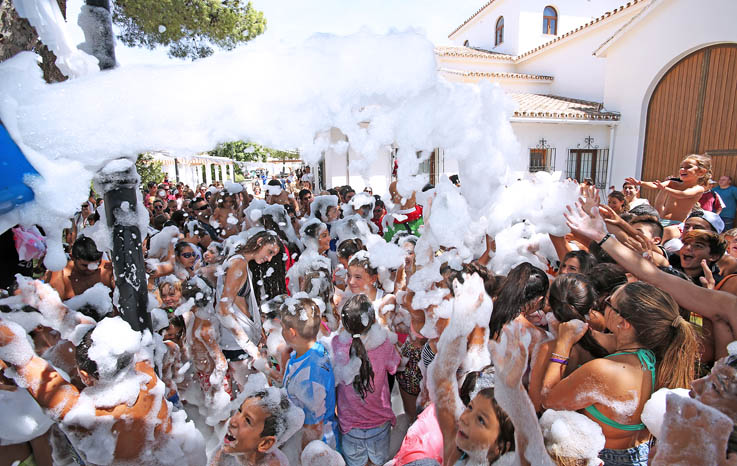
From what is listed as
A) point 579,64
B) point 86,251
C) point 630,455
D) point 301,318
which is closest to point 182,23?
point 86,251

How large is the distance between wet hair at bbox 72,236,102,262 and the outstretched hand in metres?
3.54

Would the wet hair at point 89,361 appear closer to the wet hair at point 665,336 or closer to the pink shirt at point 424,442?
the pink shirt at point 424,442

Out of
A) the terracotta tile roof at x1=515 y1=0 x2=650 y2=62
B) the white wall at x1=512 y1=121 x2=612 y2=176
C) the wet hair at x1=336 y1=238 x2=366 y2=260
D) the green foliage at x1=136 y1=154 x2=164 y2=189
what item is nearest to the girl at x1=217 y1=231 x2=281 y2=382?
the wet hair at x1=336 y1=238 x2=366 y2=260

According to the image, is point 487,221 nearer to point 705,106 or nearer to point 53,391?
point 53,391

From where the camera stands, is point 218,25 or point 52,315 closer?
point 52,315

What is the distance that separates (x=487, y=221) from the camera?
→ 3467 millimetres

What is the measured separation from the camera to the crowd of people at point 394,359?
1.59m

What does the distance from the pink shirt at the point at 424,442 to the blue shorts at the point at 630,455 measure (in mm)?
691

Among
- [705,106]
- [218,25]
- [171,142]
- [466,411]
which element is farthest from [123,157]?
[705,106]

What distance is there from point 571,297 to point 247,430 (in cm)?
175

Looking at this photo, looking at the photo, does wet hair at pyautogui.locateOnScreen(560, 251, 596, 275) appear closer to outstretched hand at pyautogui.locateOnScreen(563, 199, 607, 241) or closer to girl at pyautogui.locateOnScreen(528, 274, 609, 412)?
outstretched hand at pyautogui.locateOnScreen(563, 199, 607, 241)

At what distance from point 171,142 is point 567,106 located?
1527 centimetres

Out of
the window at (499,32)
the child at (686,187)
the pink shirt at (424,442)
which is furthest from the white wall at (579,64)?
the pink shirt at (424,442)

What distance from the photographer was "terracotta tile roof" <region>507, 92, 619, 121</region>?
12.4 metres
